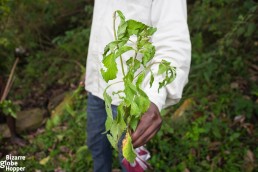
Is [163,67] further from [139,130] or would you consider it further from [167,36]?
[167,36]

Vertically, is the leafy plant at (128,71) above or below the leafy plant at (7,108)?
above

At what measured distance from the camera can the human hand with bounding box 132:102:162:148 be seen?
120 centimetres

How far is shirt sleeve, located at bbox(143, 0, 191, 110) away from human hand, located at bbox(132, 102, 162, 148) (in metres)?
0.08

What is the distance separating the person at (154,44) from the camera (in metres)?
1.26

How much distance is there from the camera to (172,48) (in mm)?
1386

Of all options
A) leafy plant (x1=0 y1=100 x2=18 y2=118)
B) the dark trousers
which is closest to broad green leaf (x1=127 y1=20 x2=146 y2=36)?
the dark trousers

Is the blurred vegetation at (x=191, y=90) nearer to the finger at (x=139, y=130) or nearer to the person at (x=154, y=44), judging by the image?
the person at (x=154, y=44)

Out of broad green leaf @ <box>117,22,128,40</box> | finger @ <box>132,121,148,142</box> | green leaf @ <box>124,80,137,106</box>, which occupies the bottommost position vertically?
finger @ <box>132,121,148,142</box>

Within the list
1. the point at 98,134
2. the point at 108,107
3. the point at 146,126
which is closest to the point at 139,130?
the point at 146,126

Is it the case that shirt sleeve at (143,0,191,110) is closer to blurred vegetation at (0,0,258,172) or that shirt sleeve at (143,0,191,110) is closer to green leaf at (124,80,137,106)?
green leaf at (124,80,137,106)

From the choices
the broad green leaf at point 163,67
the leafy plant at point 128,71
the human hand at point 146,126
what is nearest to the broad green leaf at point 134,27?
the leafy plant at point 128,71

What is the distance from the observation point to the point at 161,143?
2.95 metres

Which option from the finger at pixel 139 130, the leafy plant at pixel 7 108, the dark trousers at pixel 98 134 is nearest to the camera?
the finger at pixel 139 130

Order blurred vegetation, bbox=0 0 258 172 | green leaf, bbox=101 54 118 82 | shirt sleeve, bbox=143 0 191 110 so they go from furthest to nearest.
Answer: blurred vegetation, bbox=0 0 258 172 → shirt sleeve, bbox=143 0 191 110 → green leaf, bbox=101 54 118 82
